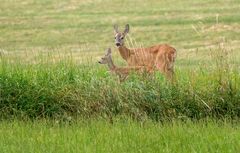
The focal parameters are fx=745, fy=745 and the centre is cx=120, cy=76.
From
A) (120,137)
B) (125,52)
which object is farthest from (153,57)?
(120,137)

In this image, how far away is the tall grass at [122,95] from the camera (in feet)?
33.8

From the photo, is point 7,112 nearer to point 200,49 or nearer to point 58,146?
point 58,146

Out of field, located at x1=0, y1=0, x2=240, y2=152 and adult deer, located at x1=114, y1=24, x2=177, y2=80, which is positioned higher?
field, located at x1=0, y1=0, x2=240, y2=152

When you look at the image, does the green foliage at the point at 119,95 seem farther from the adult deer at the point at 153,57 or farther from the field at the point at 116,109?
the adult deer at the point at 153,57

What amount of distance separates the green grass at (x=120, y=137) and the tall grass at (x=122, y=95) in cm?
57

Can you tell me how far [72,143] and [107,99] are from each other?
210cm

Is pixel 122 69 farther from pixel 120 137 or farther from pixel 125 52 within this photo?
pixel 120 137

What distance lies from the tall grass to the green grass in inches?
22.3

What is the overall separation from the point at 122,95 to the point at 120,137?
1784 mm

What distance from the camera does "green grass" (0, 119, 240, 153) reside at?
8258 mm

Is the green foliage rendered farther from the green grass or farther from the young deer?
the green grass

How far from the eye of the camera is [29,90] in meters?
11.0

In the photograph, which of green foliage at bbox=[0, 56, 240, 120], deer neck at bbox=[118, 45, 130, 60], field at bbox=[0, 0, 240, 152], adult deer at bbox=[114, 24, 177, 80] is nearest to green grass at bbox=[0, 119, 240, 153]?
field at bbox=[0, 0, 240, 152]

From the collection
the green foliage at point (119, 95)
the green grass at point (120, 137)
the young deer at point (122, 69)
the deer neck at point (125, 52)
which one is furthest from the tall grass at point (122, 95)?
the deer neck at point (125, 52)
